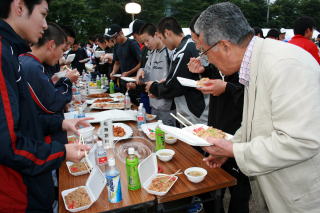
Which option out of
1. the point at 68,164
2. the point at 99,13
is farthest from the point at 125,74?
the point at 99,13

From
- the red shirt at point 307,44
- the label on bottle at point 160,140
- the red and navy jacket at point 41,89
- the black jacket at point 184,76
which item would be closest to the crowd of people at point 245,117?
the label on bottle at point 160,140

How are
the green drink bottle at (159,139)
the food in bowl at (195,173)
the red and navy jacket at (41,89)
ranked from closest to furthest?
1. the food in bowl at (195,173)
2. the red and navy jacket at (41,89)
3. the green drink bottle at (159,139)

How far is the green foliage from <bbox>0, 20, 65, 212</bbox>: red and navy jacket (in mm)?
17742

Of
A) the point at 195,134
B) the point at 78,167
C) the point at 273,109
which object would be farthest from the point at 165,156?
the point at 273,109

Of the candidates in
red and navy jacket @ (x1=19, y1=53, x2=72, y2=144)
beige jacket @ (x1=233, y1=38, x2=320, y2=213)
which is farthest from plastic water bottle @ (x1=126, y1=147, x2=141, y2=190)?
red and navy jacket @ (x1=19, y1=53, x2=72, y2=144)

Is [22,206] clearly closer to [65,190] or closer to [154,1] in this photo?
[65,190]

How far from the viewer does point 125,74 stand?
511cm

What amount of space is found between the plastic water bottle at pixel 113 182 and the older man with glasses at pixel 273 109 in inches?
24.2

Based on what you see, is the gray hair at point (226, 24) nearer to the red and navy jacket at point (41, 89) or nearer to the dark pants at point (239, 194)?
the dark pants at point (239, 194)

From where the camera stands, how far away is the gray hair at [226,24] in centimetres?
136

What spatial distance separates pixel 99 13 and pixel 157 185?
24.7 m

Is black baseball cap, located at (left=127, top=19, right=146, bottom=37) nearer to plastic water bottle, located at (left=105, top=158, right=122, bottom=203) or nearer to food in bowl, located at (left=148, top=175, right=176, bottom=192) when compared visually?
food in bowl, located at (left=148, top=175, right=176, bottom=192)

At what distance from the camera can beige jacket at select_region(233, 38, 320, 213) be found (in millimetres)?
1115

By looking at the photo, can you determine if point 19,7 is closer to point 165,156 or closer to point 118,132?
point 165,156
